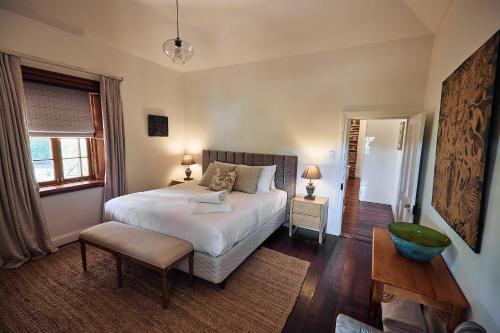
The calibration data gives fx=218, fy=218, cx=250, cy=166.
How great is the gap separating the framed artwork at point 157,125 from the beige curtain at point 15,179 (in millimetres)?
1612

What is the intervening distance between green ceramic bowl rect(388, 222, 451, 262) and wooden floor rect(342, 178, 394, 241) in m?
1.75

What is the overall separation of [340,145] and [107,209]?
319 cm

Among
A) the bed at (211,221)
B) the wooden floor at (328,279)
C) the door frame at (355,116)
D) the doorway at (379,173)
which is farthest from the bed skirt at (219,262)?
the doorway at (379,173)

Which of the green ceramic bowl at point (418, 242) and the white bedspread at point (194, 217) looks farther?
the white bedspread at point (194, 217)

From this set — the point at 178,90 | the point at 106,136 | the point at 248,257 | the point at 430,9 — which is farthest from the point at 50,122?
the point at 430,9

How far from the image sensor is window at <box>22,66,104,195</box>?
2.59 metres

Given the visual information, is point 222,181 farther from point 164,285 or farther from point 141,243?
point 164,285

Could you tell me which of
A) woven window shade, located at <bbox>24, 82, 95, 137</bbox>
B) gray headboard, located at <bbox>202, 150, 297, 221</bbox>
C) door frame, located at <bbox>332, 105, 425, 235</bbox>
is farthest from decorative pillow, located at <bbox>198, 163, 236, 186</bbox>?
→ woven window shade, located at <bbox>24, 82, 95, 137</bbox>

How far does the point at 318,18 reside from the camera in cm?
258

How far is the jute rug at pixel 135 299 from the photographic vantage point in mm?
1703

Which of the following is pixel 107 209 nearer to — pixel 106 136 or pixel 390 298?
pixel 106 136

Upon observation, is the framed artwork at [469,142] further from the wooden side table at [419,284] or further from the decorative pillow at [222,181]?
the decorative pillow at [222,181]

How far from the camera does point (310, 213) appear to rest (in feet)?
10.1

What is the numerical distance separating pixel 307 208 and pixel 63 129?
344cm
